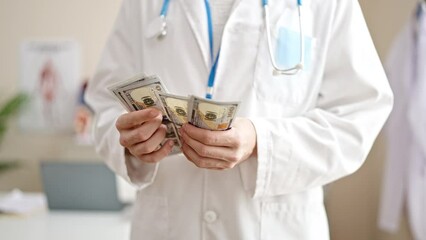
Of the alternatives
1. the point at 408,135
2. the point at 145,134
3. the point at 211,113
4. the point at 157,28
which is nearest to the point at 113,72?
the point at 157,28

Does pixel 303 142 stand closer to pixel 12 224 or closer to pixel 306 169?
pixel 306 169

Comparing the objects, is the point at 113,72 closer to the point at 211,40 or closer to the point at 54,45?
the point at 211,40

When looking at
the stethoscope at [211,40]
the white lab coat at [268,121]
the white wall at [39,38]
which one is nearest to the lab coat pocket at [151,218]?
the white lab coat at [268,121]

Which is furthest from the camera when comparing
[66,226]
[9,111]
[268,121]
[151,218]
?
[9,111]

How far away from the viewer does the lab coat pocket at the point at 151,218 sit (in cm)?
96

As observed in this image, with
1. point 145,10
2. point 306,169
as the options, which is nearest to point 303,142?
point 306,169

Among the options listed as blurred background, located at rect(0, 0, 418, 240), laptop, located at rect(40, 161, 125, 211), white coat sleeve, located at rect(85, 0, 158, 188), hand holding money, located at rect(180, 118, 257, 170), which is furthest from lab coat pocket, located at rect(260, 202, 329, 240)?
blurred background, located at rect(0, 0, 418, 240)

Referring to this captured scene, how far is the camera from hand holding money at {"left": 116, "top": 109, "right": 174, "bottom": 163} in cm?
81

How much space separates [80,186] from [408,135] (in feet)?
4.91

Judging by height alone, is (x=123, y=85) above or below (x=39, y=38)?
above

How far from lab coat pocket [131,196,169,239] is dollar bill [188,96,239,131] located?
0.26 metres

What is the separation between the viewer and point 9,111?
8.40 feet

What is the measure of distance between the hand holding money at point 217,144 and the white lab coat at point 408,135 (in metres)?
1.54

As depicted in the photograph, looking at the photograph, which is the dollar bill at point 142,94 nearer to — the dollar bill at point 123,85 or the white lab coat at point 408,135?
the dollar bill at point 123,85
